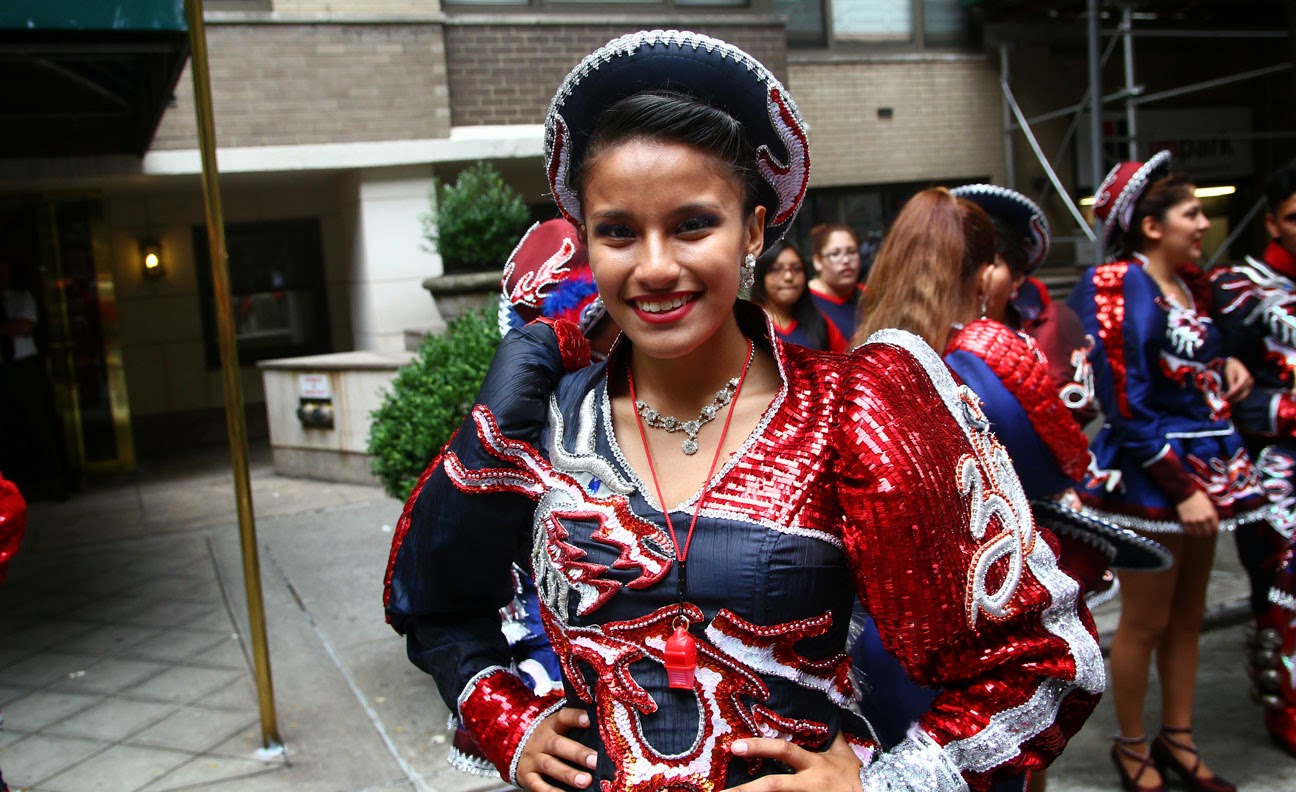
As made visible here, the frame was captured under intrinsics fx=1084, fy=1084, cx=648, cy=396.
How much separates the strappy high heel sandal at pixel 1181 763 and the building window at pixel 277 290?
9540mm

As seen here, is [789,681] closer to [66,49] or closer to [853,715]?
[853,715]

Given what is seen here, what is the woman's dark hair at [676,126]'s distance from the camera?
159 cm

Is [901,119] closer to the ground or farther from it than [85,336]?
farther from it

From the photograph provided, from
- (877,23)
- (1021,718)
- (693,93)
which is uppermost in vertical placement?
(877,23)

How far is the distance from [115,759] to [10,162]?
639 cm

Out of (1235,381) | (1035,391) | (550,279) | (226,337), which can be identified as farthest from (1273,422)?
(226,337)

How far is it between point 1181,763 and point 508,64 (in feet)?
27.5

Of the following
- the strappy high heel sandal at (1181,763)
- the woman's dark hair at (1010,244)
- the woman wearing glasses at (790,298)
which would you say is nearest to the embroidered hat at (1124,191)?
the woman's dark hair at (1010,244)

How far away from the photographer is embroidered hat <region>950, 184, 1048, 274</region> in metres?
3.37

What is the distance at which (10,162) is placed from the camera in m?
8.72

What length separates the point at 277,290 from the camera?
454 inches

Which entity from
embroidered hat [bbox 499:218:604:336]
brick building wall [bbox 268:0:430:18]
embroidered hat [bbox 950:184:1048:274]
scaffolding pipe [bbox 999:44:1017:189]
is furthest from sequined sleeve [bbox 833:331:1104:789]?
scaffolding pipe [bbox 999:44:1017:189]

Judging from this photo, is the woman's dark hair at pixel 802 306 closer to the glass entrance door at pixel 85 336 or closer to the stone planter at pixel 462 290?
the stone planter at pixel 462 290

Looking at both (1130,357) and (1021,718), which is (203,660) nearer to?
(1130,357)
